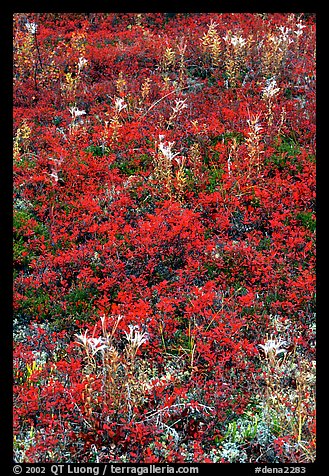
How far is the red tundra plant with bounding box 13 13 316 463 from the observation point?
519cm

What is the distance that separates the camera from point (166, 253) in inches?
292

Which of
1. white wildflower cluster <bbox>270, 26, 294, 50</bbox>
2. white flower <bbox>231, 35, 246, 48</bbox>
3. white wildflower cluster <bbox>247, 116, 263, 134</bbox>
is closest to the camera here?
white wildflower cluster <bbox>247, 116, 263, 134</bbox>

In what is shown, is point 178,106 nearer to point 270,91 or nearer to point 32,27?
point 270,91

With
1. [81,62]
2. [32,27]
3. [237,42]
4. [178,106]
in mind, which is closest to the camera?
[178,106]

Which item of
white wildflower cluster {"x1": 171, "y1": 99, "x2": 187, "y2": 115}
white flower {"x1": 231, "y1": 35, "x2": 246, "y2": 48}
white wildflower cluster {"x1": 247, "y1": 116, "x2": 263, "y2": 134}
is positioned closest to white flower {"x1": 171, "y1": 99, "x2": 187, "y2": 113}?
white wildflower cluster {"x1": 171, "y1": 99, "x2": 187, "y2": 115}

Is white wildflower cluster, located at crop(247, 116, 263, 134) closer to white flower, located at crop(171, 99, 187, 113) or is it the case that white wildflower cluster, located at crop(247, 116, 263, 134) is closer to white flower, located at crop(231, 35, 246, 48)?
white flower, located at crop(171, 99, 187, 113)

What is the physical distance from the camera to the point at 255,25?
13.7m

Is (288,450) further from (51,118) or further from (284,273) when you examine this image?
(51,118)

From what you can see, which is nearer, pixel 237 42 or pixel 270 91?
pixel 270 91

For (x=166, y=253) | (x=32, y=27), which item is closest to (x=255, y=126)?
(x=166, y=253)

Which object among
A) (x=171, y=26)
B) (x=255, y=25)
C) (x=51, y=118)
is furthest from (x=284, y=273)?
(x=171, y=26)

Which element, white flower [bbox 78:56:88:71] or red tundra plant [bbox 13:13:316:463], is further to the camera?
white flower [bbox 78:56:88:71]

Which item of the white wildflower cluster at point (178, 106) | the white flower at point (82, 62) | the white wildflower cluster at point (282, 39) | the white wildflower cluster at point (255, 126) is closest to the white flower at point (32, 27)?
the white flower at point (82, 62)

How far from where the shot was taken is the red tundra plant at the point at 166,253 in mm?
5188
